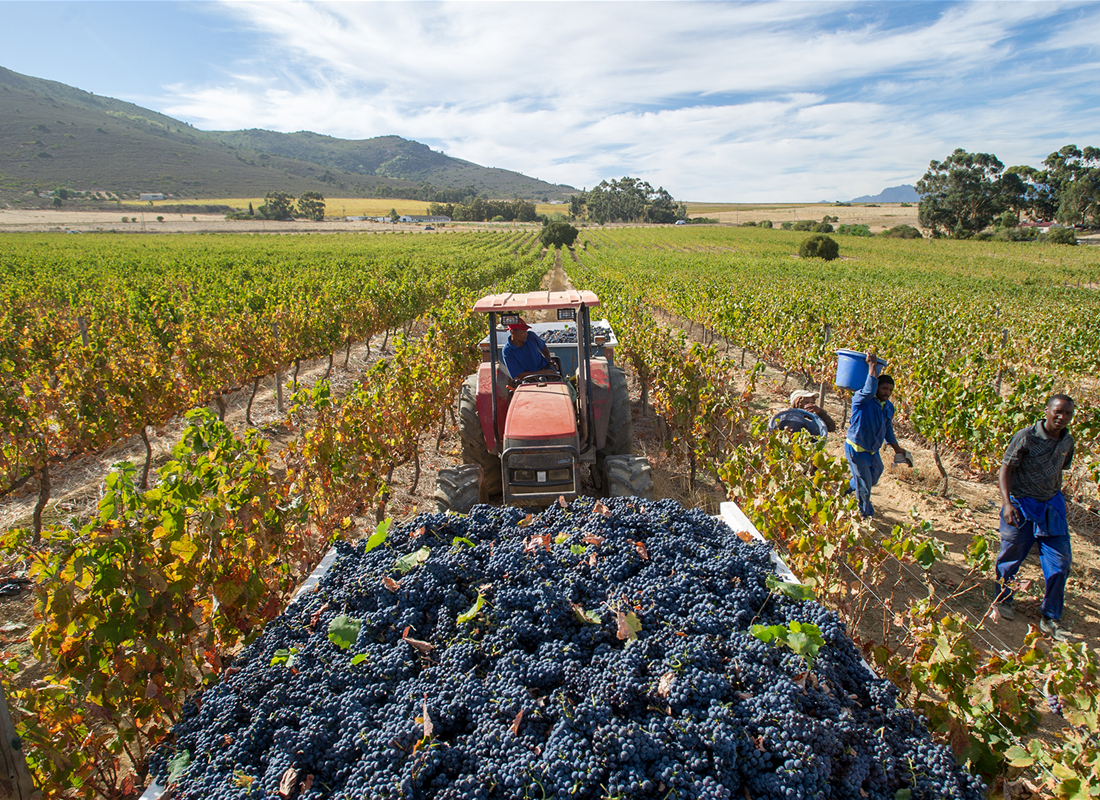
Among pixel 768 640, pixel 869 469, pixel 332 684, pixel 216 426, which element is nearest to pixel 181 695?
pixel 216 426

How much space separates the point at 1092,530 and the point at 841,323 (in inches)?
256

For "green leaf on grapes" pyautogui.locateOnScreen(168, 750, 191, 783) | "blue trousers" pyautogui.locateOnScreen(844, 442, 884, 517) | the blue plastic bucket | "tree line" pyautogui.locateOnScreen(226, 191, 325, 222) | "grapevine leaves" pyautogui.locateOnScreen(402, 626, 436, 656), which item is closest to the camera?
"green leaf on grapes" pyautogui.locateOnScreen(168, 750, 191, 783)

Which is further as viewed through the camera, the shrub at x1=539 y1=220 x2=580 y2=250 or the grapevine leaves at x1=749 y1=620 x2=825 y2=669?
the shrub at x1=539 y1=220 x2=580 y2=250

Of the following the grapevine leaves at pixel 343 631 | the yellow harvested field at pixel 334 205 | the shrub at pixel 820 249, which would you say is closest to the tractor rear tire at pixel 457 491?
the grapevine leaves at pixel 343 631

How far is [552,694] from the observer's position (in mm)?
1945

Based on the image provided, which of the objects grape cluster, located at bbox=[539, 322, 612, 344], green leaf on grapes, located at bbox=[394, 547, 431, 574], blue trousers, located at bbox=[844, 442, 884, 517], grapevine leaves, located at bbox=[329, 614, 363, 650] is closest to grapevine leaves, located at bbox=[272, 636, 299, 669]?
grapevine leaves, located at bbox=[329, 614, 363, 650]

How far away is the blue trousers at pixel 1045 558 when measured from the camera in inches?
155

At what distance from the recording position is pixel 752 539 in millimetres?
2949

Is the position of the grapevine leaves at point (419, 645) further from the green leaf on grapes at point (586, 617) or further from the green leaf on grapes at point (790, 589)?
the green leaf on grapes at point (790, 589)

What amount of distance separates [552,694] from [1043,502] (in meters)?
4.20

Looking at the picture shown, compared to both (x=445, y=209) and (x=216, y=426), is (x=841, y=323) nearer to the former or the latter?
(x=216, y=426)

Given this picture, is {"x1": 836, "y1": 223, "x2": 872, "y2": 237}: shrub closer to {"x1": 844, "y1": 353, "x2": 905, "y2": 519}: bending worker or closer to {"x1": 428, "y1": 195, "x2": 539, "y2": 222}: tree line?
{"x1": 428, "y1": 195, "x2": 539, "y2": 222}: tree line

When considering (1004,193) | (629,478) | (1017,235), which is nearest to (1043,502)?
(629,478)

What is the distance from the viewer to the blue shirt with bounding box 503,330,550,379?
5.11 meters
